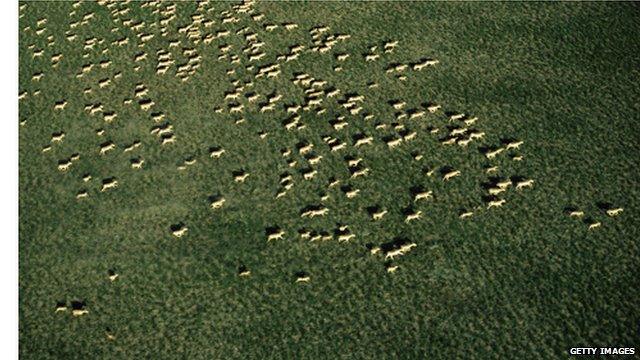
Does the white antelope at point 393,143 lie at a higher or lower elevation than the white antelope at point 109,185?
higher

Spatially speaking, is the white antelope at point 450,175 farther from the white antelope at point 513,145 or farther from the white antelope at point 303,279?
the white antelope at point 303,279

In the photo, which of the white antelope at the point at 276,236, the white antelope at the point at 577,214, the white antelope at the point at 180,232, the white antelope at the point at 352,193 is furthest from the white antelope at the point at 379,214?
the white antelope at the point at 180,232

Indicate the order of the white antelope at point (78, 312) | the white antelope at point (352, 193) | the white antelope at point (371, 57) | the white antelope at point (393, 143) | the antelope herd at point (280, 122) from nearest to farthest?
the white antelope at point (78, 312), the antelope herd at point (280, 122), the white antelope at point (352, 193), the white antelope at point (393, 143), the white antelope at point (371, 57)

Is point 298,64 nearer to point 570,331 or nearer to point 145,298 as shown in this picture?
point 145,298

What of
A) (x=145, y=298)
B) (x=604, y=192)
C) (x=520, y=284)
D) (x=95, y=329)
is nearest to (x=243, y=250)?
(x=145, y=298)

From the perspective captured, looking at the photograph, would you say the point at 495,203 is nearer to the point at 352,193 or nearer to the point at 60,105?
the point at 352,193

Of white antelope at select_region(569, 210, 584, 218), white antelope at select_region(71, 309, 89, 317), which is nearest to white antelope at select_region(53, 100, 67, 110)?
white antelope at select_region(71, 309, 89, 317)

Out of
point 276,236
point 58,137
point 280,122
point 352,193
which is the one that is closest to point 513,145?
point 352,193
